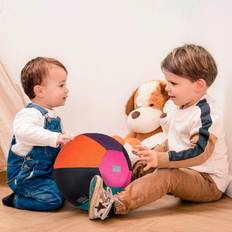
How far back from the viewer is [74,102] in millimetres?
2221

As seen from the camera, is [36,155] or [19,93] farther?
[19,93]

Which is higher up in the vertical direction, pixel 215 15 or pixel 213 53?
pixel 215 15

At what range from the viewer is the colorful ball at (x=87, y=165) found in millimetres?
1375

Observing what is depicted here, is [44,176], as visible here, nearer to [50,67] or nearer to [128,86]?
[50,67]

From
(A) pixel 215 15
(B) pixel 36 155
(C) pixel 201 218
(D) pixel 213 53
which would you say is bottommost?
(C) pixel 201 218

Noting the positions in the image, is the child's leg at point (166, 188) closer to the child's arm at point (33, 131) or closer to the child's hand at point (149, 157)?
the child's hand at point (149, 157)

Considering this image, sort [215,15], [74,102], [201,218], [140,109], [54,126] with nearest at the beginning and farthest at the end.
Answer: [201,218] → [54,126] → [215,15] → [140,109] → [74,102]

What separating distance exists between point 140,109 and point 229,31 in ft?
1.63

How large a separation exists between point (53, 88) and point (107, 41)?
60 cm

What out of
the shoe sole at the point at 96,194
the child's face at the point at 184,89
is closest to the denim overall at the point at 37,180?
the shoe sole at the point at 96,194

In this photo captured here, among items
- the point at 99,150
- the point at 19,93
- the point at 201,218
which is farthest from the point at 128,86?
the point at 201,218

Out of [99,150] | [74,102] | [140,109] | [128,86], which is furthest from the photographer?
[74,102]

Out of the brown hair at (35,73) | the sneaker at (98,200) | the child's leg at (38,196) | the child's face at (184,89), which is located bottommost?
the child's leg at (38,196)

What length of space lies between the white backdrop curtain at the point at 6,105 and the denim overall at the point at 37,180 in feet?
1.22
